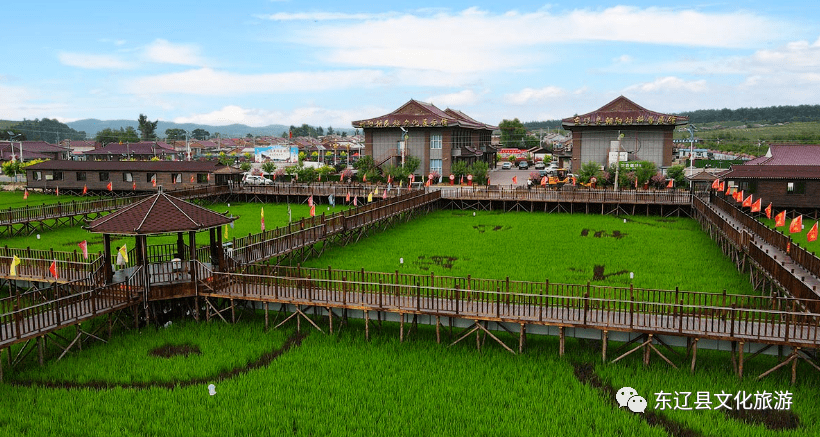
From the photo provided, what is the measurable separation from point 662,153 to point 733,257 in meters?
31.8

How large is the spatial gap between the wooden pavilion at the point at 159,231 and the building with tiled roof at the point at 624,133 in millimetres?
43375

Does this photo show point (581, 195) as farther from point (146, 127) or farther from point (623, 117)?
point (146, 127)

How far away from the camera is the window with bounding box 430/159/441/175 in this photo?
62.4 m

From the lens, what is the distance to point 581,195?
4312cm

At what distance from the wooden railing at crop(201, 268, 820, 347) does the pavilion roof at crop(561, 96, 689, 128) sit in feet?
123

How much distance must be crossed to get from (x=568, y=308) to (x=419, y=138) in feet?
158

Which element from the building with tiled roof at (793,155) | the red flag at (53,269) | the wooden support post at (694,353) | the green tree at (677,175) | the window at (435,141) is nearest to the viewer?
the wooden support post at (694,353)

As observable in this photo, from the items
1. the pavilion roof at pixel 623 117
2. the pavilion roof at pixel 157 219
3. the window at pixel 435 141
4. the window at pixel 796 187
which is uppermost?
the pavilion roof at pixel 623 117

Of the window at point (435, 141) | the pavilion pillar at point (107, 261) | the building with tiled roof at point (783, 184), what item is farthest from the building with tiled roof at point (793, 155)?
the pavilion pillar at point (107, 261)

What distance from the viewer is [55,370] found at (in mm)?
14758

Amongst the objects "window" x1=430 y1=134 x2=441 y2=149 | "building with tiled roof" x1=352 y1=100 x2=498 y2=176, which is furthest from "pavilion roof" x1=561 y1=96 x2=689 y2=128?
"window" x1=430 y1=134 x2=441 y2=149

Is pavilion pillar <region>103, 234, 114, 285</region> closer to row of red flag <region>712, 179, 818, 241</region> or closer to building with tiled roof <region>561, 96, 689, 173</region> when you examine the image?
row of red flag <region>712, 179, 818, 241</region>

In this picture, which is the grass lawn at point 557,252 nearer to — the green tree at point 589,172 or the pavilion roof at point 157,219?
the pavilion roof at point 157,219

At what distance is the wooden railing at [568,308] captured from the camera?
47.6 ft
